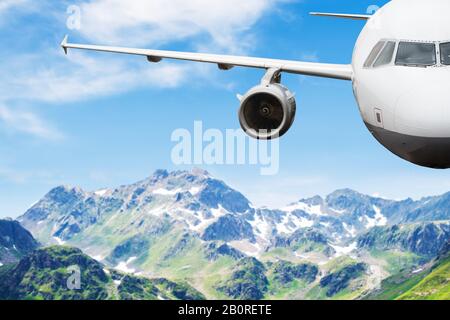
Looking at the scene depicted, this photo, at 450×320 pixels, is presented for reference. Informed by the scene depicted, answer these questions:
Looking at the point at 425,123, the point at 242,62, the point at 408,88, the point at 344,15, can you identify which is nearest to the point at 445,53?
the point at 408,88

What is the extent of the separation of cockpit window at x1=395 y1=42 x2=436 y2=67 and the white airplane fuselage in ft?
0.19

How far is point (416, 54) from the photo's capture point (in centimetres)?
1672

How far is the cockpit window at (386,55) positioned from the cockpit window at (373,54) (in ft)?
0.78

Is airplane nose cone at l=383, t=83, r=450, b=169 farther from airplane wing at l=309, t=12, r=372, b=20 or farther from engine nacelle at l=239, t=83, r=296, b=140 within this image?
airplane wing at l=309, t=12, r=372, b=20

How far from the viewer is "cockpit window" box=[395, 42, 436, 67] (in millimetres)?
16422

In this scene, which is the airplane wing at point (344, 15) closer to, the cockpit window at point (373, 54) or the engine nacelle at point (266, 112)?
the engine nacelle at point (266, 112)

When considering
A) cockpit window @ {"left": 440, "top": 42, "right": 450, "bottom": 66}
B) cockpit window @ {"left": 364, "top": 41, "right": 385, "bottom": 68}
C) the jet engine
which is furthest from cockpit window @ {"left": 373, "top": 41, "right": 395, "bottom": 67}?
the jet engine

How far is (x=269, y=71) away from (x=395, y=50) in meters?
7.74

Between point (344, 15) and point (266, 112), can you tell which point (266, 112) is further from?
point (344, 15)

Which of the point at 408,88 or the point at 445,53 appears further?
the point at 445,53

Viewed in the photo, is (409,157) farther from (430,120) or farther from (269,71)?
(269,71)

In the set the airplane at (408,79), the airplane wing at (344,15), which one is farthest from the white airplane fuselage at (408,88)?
the airplane wing at (344,15)

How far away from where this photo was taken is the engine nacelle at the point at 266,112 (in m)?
22.8
